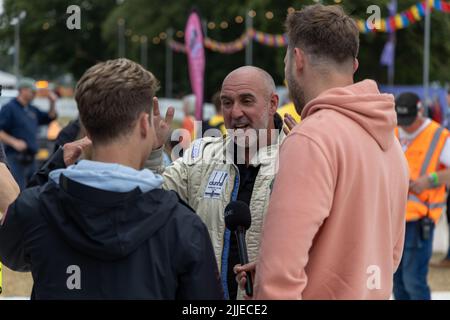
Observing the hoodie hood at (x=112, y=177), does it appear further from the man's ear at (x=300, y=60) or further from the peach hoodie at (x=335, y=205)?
the man's ear at (x=300, y=60)

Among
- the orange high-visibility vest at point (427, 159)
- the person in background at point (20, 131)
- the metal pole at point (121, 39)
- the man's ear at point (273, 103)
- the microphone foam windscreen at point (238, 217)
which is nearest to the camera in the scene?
the microphone foam windscreen at point (238, 217)

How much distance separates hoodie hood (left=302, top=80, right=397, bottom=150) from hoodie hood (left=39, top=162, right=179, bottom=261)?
2.20 feet

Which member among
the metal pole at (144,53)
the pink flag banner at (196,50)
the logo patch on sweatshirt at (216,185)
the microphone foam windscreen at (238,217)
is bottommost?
the metal pole at (144,53)

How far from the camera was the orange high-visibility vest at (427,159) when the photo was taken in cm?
740

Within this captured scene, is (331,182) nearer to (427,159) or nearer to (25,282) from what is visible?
(427,159)

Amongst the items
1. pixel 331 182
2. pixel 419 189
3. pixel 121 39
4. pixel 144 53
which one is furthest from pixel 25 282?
pixel 121 39

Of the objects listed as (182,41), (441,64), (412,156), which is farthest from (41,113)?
(182,41)

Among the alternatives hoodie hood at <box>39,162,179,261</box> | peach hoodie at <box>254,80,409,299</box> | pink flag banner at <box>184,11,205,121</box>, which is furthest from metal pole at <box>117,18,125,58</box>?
hoodie hood at <box>39,162,179,261</box>

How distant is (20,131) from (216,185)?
28.7 ft

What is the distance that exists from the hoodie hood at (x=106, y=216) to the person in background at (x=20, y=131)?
31.5 feet

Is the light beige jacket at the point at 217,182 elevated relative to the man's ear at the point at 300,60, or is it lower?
lower

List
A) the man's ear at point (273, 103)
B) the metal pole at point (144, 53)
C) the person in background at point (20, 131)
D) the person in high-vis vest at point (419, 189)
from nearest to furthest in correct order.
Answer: the man's ear at point (273, 103) → the person in high-vis vest at point (419, 189) → the person in background at point (20, 131) → the metal pole at point (144, 53)

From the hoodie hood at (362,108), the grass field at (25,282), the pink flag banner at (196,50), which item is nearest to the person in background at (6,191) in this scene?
the hoodie hood at (362,108)
